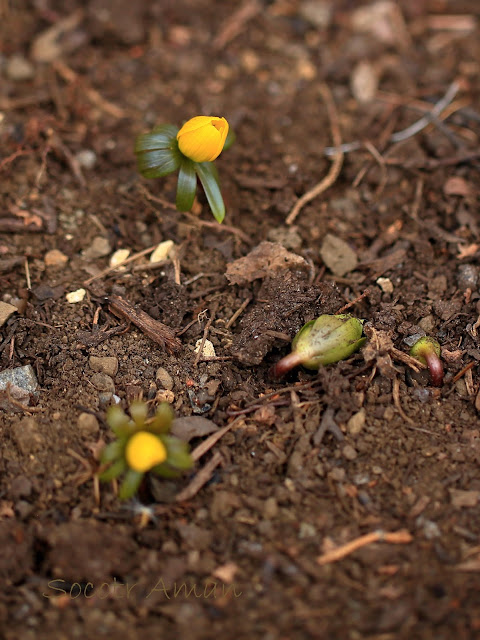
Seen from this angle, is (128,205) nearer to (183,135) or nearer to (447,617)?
(183,135)

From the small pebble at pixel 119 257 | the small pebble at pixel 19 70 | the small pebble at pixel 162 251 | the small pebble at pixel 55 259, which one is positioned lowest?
the small pebble at pixel 162 251

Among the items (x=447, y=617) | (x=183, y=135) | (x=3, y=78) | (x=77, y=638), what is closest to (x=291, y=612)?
(x=447, y=617)

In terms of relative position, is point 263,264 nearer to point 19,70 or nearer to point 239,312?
point 239,312

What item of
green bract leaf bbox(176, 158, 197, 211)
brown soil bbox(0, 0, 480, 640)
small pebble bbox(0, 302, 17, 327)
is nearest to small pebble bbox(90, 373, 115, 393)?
brown soil bbox(0, 0, 480, 640)

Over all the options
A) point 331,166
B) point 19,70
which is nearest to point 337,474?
point 331,166

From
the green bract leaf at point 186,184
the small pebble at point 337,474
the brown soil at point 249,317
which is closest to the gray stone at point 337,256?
the brown soil at point 249,317

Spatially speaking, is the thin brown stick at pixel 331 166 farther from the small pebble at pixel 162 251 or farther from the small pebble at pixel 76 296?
the small pebble at pixel 76 296
